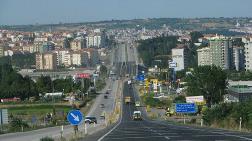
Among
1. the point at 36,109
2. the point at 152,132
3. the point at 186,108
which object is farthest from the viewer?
the point at 36,109

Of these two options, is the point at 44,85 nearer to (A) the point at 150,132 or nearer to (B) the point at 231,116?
(B) the point at 231,116

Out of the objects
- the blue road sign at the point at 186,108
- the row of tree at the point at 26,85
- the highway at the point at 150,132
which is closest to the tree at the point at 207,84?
the highway at the point at 150,132

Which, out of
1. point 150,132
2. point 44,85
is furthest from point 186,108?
point 44,85

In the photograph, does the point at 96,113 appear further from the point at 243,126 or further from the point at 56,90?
the point at 243,126

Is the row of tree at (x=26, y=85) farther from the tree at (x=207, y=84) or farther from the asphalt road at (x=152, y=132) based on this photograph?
the tree at (x=207, y=84)

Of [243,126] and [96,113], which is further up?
[243,126]

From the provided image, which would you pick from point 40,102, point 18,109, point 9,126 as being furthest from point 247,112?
point 40,102

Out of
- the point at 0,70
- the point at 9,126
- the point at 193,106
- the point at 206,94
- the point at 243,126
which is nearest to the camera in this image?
the point at 243,126
